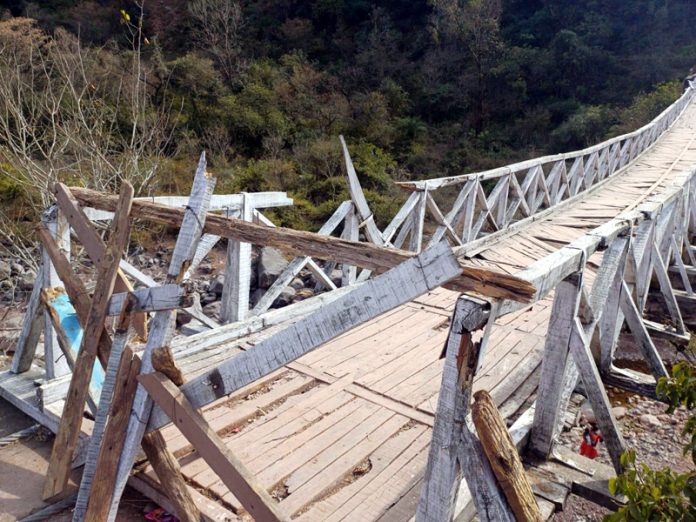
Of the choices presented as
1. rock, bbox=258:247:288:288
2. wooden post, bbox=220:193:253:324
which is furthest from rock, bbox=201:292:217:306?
wooden post, bbox=220:193:253:324

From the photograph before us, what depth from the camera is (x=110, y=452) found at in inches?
72.7

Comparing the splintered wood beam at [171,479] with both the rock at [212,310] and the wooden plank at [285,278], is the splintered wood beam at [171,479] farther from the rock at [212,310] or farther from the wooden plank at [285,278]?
the rock at [212,310]

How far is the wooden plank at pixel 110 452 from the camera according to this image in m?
1.85

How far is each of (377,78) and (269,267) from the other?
55.8 ft

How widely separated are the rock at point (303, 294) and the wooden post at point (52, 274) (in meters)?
4.75

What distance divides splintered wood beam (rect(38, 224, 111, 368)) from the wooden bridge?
1 centimetres

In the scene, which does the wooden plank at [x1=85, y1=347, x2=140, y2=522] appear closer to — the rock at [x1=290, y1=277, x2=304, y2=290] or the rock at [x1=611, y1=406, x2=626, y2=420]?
the rock at [x1=611, y1=406, x2=626, y2=420]

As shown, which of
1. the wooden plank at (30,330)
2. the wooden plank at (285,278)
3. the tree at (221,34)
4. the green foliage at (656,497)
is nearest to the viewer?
the green foliage at (656,497)

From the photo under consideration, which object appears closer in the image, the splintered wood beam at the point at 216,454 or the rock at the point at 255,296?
the splintered wood beam at the point at 216,454

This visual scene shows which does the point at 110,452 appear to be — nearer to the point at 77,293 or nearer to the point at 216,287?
the point at 77,293

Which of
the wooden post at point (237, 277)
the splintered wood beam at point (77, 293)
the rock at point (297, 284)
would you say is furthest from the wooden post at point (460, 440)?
the rock at point (297, 284)

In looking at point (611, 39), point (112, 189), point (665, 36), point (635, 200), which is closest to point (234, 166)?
point (112, 189)

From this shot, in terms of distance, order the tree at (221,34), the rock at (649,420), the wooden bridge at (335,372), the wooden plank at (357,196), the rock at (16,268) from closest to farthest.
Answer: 1. the wooden bridge at (335,372)
2. the rock at (649,420)
3. the wooden plank at (357,196)
4. the rock at (16,268)
5. the tree at (221,34)

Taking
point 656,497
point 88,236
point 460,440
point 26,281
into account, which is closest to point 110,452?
point 88,236
